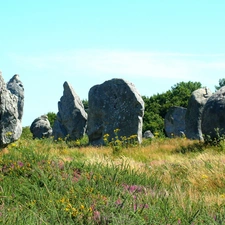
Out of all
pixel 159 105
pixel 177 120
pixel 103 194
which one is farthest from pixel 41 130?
Result: pixel 103 194

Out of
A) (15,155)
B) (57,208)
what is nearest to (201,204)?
(57,208)

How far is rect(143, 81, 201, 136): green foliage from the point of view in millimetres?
39188

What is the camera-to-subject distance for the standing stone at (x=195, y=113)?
22688 mm

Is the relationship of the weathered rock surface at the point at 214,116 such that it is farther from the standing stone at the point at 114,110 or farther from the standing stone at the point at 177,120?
the standing stone at the point at 177,120

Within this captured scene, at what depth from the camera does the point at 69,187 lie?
7137 mm

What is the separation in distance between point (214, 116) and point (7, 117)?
23.6ft

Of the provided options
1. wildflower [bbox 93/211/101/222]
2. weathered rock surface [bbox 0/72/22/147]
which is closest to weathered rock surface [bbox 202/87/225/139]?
weathered rock surface [bbox 0/72/22/147]

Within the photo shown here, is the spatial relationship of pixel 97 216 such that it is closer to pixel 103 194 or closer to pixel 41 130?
pixel 103 194

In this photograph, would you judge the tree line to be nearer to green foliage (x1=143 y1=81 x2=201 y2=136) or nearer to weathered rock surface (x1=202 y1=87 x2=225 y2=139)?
green foliage (x1=143 y1=81 x2=201 y2=136)

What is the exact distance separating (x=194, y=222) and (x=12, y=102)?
849 centimetres

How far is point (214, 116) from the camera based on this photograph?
16.5 m

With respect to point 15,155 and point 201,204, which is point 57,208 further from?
point 15,155

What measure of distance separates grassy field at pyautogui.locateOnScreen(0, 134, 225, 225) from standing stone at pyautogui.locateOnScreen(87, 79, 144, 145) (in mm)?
9418

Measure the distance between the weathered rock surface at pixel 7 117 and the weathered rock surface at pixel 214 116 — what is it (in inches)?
269
